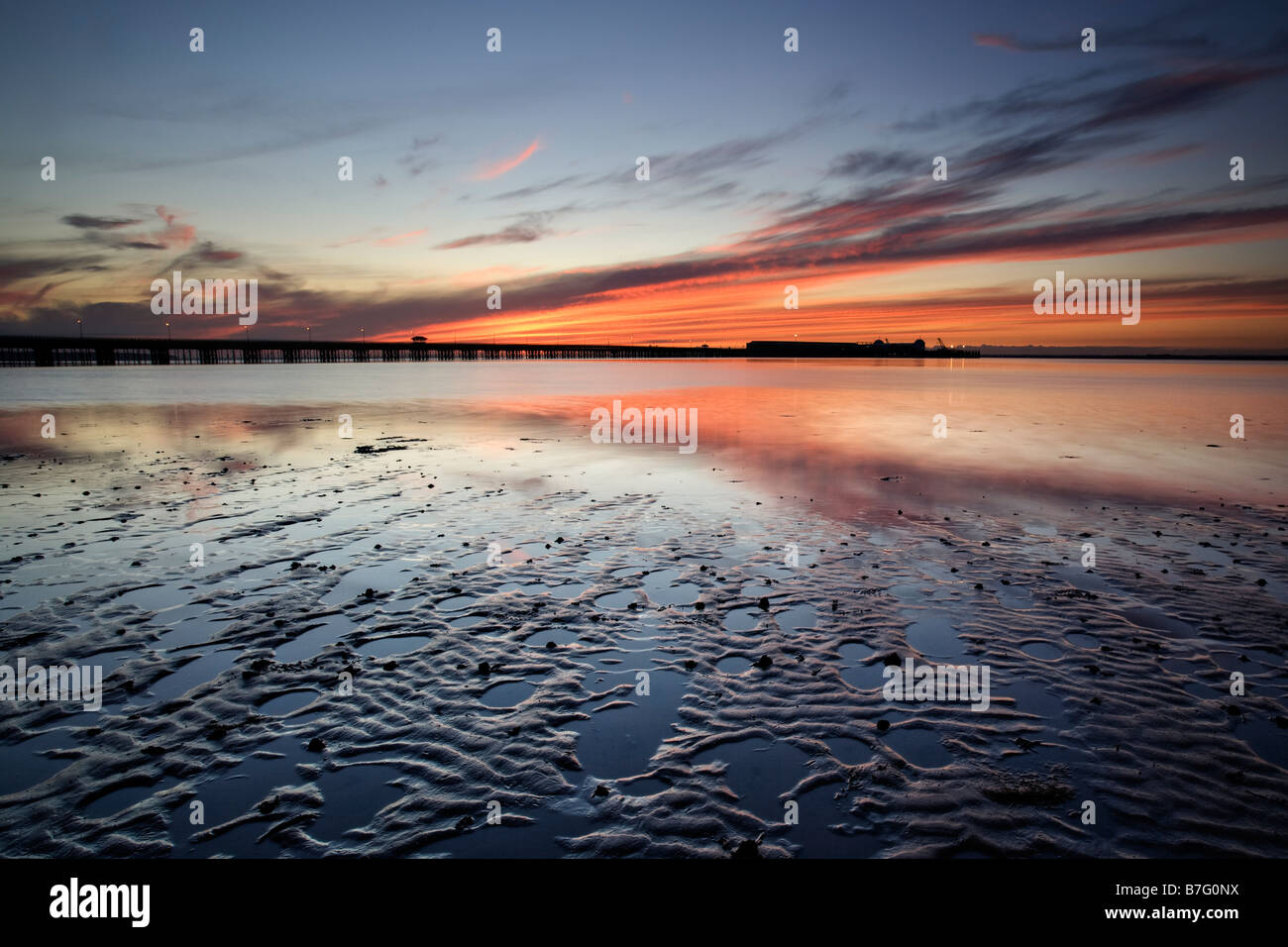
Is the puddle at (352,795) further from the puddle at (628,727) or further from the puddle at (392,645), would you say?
the puddle at (392,645)

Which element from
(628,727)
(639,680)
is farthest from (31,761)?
(639,680)

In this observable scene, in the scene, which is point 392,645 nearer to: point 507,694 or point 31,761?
point 507,694

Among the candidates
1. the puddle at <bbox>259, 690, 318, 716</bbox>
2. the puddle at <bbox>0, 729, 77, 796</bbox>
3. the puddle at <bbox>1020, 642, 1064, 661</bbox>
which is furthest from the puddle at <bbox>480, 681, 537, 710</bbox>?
the puddle at <bbox>1020, 642, 1064, 661</bbox>

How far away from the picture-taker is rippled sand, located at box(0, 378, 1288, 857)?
14.1 feet

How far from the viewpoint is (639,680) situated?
6422 millimetres

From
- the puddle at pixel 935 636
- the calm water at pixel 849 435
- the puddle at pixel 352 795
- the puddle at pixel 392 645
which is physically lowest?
the puddle at pixel 352 795

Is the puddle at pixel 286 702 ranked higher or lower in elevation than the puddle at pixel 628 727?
higher

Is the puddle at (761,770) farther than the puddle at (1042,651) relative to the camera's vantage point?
No

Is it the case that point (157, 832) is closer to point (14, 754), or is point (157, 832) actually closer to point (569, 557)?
point (14, 754)

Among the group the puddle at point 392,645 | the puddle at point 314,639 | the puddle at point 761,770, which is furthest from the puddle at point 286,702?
the puddle at point 761,770

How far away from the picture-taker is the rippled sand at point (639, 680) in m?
4.30

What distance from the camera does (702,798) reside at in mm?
4551

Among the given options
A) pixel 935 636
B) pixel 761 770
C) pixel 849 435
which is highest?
pixel 849 435
